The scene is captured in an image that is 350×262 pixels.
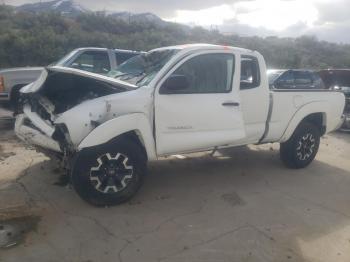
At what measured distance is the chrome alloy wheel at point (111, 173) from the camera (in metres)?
4.34

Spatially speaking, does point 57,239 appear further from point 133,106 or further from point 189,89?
point 189,89

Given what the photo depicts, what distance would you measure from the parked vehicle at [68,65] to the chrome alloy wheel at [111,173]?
4.35 meters

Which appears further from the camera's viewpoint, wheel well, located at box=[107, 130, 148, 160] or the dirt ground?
wheel well, located at box=[107, 130, 148, 160]

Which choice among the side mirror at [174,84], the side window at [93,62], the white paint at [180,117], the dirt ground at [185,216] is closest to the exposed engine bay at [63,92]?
the white paint at [180,117]

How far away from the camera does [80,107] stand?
14.2 ft

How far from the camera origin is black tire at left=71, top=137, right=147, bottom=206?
4266mm

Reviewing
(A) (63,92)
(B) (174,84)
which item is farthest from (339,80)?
(A) (63,92)

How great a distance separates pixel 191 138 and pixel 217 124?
428 mm

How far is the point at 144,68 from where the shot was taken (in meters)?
5.20

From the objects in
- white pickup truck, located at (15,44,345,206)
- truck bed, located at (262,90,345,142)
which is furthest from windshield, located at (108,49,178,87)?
truck bed, located at (262,90,345,142)

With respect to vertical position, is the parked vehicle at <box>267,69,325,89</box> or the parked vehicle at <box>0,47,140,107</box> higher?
the parked vehicle at <box>0,47,140,107</box>

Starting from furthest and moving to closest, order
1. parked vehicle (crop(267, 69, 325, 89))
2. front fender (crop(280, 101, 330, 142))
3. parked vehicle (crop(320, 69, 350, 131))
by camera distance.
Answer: parked vehicle (crop(267, 69, 325, 89)) → parked vehicle (crop(320, 69, 350, 131)) → front fender (crop(280, 101, 330, 142))

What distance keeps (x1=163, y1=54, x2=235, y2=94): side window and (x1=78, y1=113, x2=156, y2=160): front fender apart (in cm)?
62

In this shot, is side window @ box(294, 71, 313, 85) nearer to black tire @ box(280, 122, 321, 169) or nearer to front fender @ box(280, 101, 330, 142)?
front fender @ box(280, 101, 330, 142)
